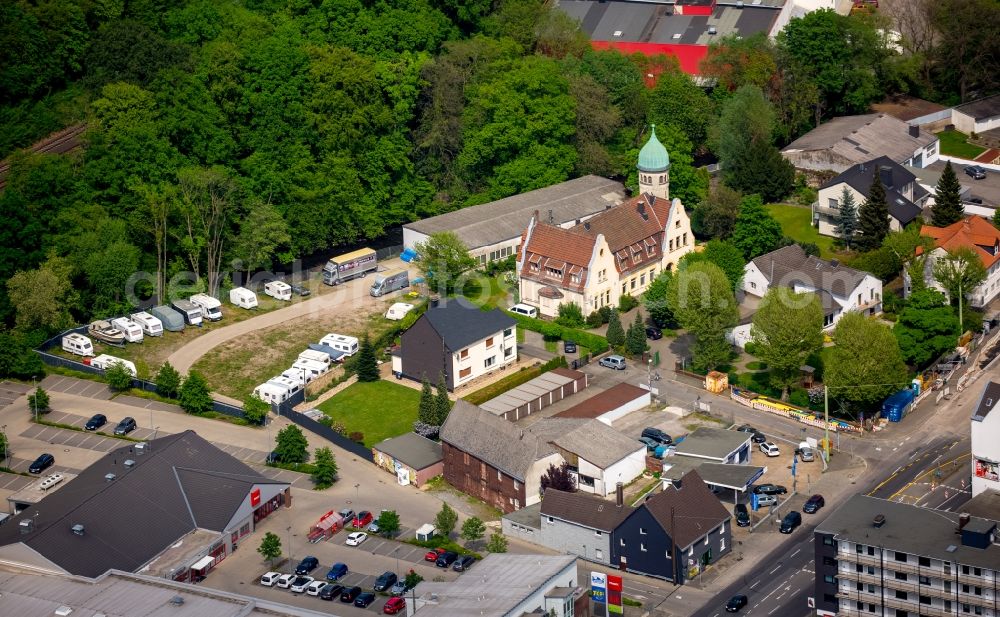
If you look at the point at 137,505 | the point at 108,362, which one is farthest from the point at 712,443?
the point at 108,362

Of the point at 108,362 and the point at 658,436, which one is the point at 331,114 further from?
the point at 658,436

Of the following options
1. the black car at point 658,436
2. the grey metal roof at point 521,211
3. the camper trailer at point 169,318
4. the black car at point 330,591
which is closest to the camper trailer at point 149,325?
the camper trailer at point 169,318

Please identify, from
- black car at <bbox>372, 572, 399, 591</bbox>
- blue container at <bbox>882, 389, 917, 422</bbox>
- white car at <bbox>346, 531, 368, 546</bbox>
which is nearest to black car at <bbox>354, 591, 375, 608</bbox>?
black car at <bbox>372, 572, 399, 591</bbox>

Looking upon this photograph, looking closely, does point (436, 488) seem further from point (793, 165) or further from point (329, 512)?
point (793, 165)

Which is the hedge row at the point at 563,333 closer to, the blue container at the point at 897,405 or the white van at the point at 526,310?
the white van at the point at 526,310

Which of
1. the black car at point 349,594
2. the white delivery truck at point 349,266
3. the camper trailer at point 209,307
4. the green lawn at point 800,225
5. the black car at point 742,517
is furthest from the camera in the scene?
the green lawn at point 800,225

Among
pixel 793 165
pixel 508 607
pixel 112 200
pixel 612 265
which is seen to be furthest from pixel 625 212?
pixel 508 607
